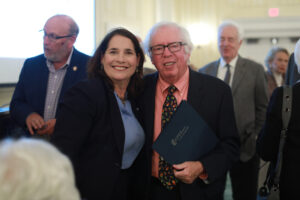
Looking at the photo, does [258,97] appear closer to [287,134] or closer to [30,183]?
[287,134]

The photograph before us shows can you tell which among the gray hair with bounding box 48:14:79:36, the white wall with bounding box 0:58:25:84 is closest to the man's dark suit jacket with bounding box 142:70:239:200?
the gray hair with bounding box 48:14:79:36

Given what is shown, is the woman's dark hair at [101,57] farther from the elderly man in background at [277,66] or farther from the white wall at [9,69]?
the elderly man in background at [277,66]

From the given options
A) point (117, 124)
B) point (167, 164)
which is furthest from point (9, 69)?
point (167, 164)

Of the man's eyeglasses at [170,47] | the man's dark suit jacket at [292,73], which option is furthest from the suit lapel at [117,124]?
the man's dark suit jacket at [292,73]

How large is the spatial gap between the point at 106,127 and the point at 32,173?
892mm

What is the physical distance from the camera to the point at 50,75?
7.86ft

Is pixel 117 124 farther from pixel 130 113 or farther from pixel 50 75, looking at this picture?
pixel 50 75

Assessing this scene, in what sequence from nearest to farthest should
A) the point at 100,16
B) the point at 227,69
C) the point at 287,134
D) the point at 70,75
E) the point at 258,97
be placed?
the point at 287,134
the point at 70,75
the point at 258,97
the point at 227,69
the point at 100,16

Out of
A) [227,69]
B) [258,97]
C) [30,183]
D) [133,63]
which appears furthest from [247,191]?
[30,183]

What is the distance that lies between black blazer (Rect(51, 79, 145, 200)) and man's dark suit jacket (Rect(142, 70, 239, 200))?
0.28 metres

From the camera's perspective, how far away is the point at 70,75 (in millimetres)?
2354

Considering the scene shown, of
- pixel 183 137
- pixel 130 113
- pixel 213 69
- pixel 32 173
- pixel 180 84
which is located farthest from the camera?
pixel 213 69

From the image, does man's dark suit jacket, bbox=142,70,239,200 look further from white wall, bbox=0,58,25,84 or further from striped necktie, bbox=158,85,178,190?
white wall, bbox=0,58,25,84

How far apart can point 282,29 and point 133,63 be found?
686 centimetres
